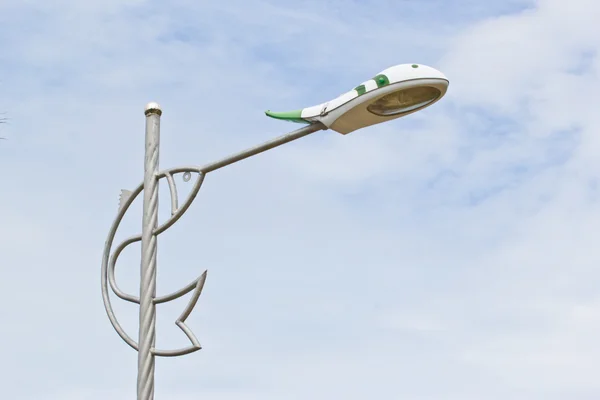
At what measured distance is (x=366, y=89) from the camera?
621cm

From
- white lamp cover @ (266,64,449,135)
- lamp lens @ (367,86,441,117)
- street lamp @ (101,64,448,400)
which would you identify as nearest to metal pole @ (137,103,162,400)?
street lamp @ (101,64,448,400)

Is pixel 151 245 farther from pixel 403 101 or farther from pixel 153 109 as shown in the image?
pixel 403 101

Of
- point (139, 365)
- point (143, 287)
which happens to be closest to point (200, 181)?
point (143, 287)

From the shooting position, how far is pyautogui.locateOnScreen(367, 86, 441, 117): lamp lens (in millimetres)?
6266

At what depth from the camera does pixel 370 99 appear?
621cm

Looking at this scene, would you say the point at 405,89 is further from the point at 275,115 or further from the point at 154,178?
the point at 154,178

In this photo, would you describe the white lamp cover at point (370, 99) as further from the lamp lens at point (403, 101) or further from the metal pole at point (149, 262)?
the metal pole at point (149, 262)

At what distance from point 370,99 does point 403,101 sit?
9.7 inches

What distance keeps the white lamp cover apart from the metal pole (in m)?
0.86

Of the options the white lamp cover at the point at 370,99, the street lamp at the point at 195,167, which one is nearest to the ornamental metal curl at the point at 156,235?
the street lamp at the point at 195,167

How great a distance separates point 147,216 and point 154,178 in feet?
0.84

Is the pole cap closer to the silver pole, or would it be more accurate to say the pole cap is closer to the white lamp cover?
the silver pole

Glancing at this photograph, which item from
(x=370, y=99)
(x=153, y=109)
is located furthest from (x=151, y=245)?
(x=370, y=99)

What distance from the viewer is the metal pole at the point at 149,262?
6293mm
